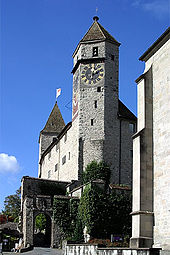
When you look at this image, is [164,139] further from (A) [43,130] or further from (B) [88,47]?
(A) [43,130]

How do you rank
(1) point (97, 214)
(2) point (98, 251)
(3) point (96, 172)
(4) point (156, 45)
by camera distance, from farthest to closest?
(3) point (96, 172) → (1) point (97, 214) → (4) point (156, 45) → (2) point (98, 251)

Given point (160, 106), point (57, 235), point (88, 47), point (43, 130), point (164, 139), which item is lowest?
point (57, 235)

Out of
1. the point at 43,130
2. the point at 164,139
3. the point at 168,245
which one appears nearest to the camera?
the point at 168,245

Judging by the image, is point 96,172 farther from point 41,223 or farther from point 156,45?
point 156,45

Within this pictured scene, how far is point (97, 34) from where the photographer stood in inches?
1822

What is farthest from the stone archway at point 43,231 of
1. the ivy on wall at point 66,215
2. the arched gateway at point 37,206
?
the ivy on wall at point 66,215

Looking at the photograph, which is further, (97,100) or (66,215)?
(97,100)

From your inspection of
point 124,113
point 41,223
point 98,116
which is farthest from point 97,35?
point 41,223

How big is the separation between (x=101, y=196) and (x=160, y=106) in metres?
15.6

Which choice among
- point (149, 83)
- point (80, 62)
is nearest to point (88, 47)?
point (80, 62)

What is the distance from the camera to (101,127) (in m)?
42.5

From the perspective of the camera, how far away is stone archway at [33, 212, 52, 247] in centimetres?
3968

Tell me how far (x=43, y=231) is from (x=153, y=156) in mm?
29186

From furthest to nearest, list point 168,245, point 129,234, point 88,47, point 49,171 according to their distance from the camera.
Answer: point 49,171, point 88,47, point 129,234, point 168,245
